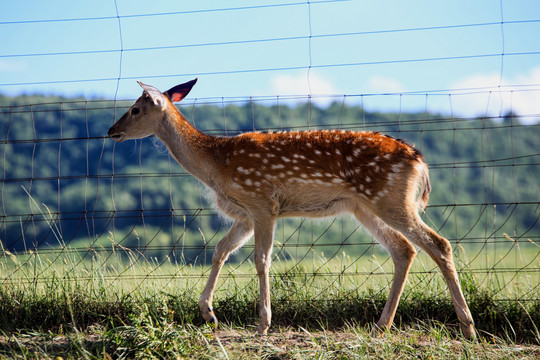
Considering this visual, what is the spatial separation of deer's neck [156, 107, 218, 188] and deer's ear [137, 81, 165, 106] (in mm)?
153

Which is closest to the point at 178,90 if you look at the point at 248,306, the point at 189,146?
the point at 189,146

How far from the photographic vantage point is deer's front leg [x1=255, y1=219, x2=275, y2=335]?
16.4 ft

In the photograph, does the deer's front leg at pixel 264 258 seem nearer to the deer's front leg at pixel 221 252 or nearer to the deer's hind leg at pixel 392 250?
the deer's front leg at pixel 221 252

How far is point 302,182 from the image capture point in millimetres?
5270

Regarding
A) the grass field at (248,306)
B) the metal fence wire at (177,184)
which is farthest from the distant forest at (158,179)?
the grass field at (248,306)

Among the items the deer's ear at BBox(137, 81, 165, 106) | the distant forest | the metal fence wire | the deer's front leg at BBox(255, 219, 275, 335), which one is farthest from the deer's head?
the distant forest

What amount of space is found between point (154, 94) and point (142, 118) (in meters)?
0.29

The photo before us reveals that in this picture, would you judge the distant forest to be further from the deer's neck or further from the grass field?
the deer's neck

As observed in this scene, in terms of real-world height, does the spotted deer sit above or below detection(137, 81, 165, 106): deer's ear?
below

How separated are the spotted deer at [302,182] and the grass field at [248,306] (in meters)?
0.34

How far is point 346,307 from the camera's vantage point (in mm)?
5430

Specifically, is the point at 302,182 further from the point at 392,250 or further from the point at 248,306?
the point at 248,306

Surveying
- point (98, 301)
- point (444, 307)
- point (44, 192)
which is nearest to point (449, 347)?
point (444, 307)

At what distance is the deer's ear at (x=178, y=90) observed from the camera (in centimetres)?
583
